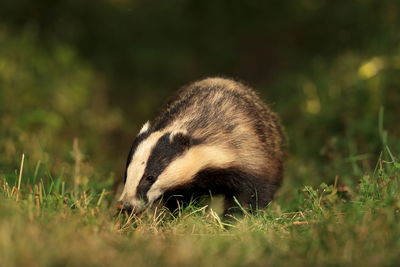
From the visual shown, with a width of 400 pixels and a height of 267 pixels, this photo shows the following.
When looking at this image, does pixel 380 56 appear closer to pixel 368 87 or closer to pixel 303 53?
pixel 368 87

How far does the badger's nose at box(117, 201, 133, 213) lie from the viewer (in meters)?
4.84

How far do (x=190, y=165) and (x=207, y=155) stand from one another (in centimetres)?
20

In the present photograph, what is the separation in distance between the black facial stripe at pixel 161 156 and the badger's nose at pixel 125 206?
0.38 feet

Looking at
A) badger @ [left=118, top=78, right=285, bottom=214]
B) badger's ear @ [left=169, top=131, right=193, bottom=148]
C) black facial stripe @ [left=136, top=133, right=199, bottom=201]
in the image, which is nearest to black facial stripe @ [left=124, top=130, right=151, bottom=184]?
badger @ [left=118, top=78, right=285, bottom=214]

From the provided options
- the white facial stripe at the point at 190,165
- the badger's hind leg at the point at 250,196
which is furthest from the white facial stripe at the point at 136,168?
the badger's hind leg at the point at 250,196

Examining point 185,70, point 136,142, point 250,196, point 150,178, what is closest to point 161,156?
point 150,178

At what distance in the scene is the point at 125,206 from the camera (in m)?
4.87

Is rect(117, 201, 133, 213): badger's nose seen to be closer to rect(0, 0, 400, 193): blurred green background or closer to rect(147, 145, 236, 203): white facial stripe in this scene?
rect(147, 145, 236, 203): white facial stripe

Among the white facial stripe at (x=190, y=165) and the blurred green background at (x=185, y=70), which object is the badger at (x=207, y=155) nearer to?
the white facial stripe at (x=190, y=165)

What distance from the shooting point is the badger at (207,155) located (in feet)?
16.4

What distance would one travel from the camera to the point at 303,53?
39.4 feet

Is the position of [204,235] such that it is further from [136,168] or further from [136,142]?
[136,142]

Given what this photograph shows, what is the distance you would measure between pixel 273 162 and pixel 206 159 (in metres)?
0.98

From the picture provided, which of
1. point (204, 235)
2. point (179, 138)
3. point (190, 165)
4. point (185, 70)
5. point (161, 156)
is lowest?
point (204, 235)
